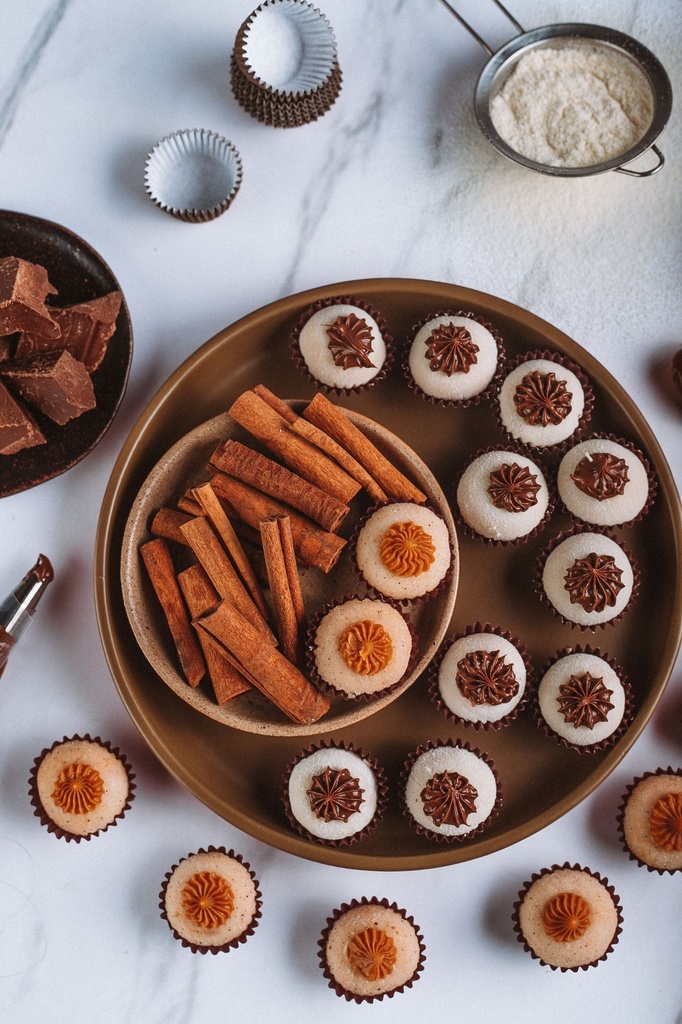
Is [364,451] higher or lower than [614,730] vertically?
higher

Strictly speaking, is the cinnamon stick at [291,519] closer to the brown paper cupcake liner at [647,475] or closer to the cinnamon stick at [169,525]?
the cinnamon stick at [169,525]

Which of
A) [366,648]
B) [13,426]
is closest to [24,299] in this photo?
[13,426]

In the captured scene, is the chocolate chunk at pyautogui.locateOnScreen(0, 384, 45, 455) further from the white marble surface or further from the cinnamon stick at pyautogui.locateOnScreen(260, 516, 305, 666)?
the cinnamon stick at pyautogui.locateOnScreen(260, 516, 305, 666)

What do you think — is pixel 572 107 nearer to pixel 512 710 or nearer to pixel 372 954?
pixel 512 710

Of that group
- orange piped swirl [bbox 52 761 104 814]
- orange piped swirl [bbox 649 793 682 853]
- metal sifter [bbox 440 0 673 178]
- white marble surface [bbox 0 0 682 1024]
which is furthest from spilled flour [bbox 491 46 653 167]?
orange piped swirl [bbox 52 761 104 814]

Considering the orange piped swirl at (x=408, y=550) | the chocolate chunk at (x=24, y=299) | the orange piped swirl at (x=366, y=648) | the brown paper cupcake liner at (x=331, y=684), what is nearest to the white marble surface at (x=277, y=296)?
the chocolate chunk at (x=24, y=299)

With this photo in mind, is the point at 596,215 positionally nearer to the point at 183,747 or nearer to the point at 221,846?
the point at 183,747
